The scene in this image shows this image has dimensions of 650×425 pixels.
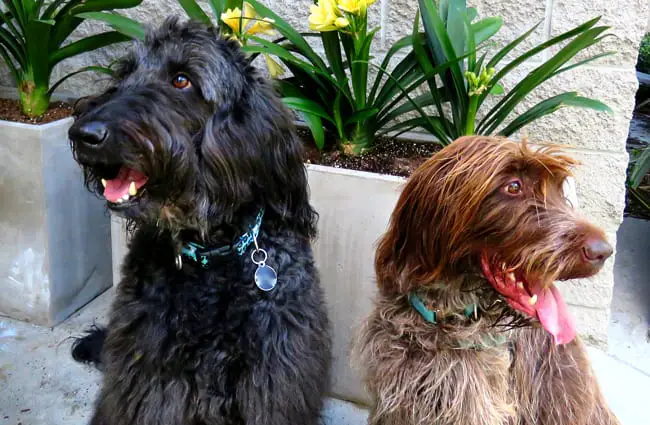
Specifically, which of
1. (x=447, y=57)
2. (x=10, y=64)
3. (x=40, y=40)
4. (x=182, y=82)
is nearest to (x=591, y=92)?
(x=447, y=57)

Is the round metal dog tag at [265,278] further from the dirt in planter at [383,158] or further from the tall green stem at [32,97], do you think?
the tall green stem at [32,97]

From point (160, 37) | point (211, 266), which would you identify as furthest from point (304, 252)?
point (160, 37)

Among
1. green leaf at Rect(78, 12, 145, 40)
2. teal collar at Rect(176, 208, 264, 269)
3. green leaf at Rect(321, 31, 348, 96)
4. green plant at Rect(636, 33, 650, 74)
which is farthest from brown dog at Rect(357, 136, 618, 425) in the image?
green plant at Rect(636, 33, 650, 74)

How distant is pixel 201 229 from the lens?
1.65m

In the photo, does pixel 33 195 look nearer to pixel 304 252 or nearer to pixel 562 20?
pixel 304 252

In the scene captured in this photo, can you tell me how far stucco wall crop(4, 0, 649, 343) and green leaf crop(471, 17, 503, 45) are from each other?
17.6 inches

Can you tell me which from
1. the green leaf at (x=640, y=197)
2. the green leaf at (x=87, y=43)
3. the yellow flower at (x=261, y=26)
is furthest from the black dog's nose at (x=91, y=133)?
the green leaf at (x=640, y=197)

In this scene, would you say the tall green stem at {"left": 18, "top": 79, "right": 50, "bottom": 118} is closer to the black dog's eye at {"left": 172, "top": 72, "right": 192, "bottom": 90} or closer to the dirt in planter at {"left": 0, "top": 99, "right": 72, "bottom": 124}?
the dirt in planter at {"left": 0, "top": 99, "right": 72, "bottom": 124}

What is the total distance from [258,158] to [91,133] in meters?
0.45

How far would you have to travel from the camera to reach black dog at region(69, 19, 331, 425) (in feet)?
5.05

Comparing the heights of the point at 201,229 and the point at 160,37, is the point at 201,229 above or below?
below

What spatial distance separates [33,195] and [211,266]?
150cm

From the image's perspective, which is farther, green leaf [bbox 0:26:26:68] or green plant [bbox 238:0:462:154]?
green leaf [bbox 0:26:26:68]

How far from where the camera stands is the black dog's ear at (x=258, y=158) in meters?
1.59
